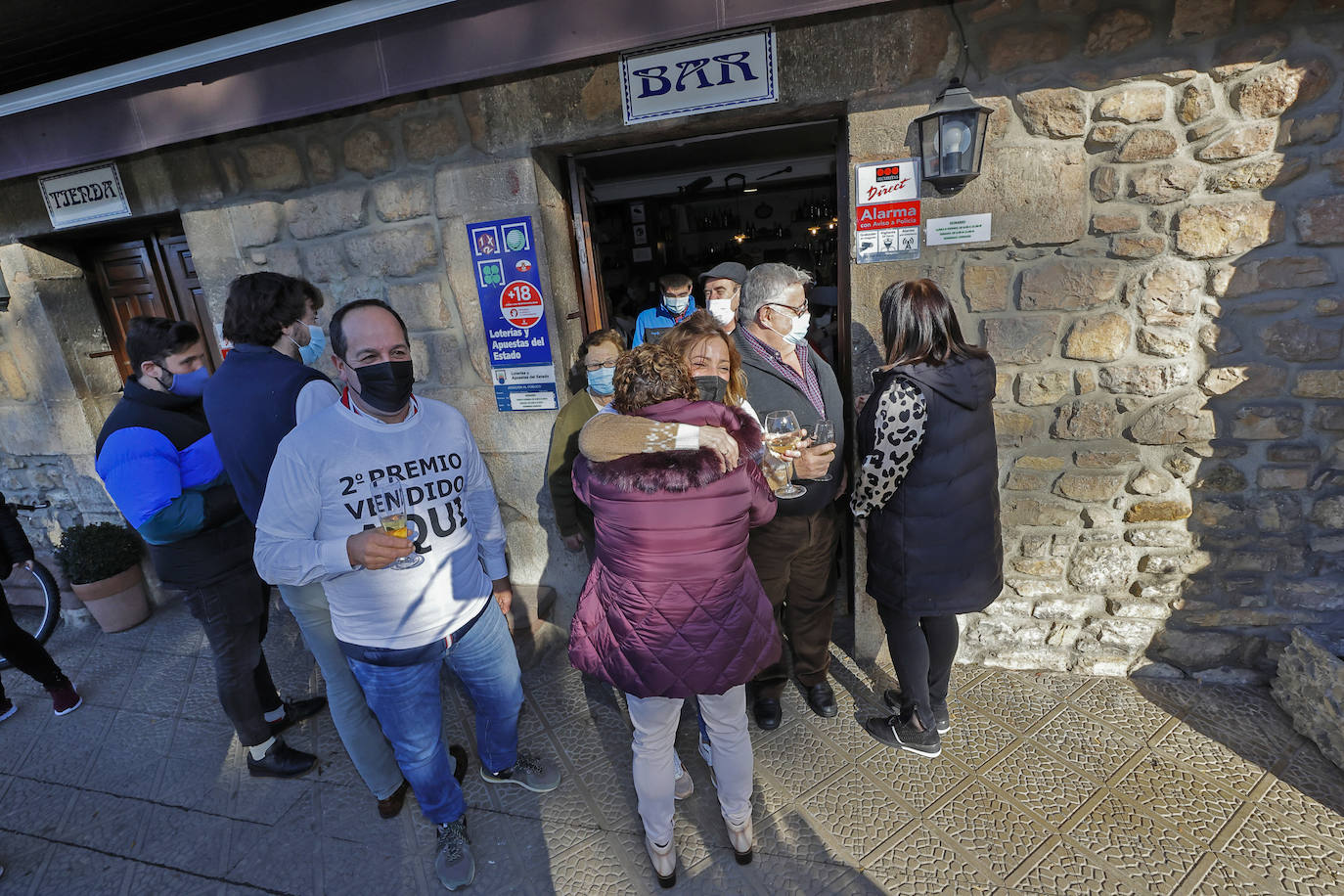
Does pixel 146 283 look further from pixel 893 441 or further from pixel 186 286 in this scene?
pixel 893 441

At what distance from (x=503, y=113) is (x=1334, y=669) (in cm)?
432

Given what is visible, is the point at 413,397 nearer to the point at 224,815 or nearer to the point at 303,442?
the point at 303,442

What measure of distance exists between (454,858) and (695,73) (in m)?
3.30

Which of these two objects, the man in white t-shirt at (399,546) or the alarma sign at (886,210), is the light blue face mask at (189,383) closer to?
the man in white t-shirt at (399,546)

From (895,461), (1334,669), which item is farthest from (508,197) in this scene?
(1334,669)

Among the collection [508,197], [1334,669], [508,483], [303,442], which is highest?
[508,197]

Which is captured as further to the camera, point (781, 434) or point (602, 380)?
point (602, 380)

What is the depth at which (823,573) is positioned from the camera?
2793 mm

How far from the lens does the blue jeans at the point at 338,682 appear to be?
2316mm

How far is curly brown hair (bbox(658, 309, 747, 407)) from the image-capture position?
219 centimetres

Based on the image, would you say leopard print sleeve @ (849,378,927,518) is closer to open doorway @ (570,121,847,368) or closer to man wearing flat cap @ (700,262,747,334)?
man wearing flat cap @ (700,262,747,334)

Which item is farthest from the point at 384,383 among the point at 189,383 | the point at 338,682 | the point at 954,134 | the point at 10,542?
the point at 10,542

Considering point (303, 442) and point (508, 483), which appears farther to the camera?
point (508, 483)

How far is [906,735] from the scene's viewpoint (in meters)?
2.64
